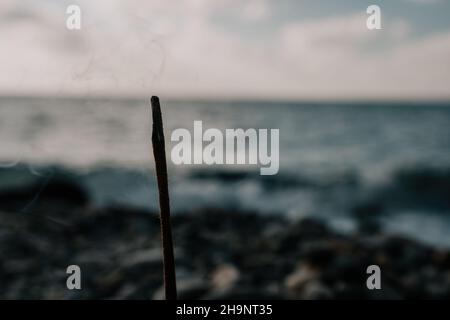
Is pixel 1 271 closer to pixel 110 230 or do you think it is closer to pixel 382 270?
pixel 110 230

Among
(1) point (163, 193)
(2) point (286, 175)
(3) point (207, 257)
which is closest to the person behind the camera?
(1) point (163, 193)

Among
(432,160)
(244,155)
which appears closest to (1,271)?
(244,155)

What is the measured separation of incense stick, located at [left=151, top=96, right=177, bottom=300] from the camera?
927 mm

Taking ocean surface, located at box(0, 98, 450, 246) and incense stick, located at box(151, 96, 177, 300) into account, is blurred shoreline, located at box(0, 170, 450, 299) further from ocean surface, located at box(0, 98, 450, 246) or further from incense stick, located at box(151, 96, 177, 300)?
incense stick, located at box(151, 96, 177, 300)

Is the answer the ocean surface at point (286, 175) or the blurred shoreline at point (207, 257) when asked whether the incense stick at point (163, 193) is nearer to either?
the ocean surface at point (286, 175)

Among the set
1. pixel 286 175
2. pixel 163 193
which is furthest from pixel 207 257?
pixel 286 175

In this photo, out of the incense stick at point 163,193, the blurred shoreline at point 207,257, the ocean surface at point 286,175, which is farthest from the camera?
the ocean surface at point 286,175

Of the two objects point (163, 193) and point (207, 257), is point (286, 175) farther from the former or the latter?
point (163, 193)

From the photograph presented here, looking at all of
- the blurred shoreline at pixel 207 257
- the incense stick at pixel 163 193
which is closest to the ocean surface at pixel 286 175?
the blurred shoreline at pixel 207 257

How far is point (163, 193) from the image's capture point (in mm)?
934

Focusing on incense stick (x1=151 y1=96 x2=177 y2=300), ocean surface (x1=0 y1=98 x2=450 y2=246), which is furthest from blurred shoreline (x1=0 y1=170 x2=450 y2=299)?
incense stick (x1=151 y1=96 x2=177 y2=300)

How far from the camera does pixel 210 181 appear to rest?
12.1m

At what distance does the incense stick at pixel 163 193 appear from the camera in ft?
3.04

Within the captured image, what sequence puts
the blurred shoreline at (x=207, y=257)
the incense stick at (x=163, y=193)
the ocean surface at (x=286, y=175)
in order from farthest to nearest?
the ocean surface at (x=286, y=175), the blurred shoreline at (x=207, y=257), the incense stick at (x=163, y=193)
